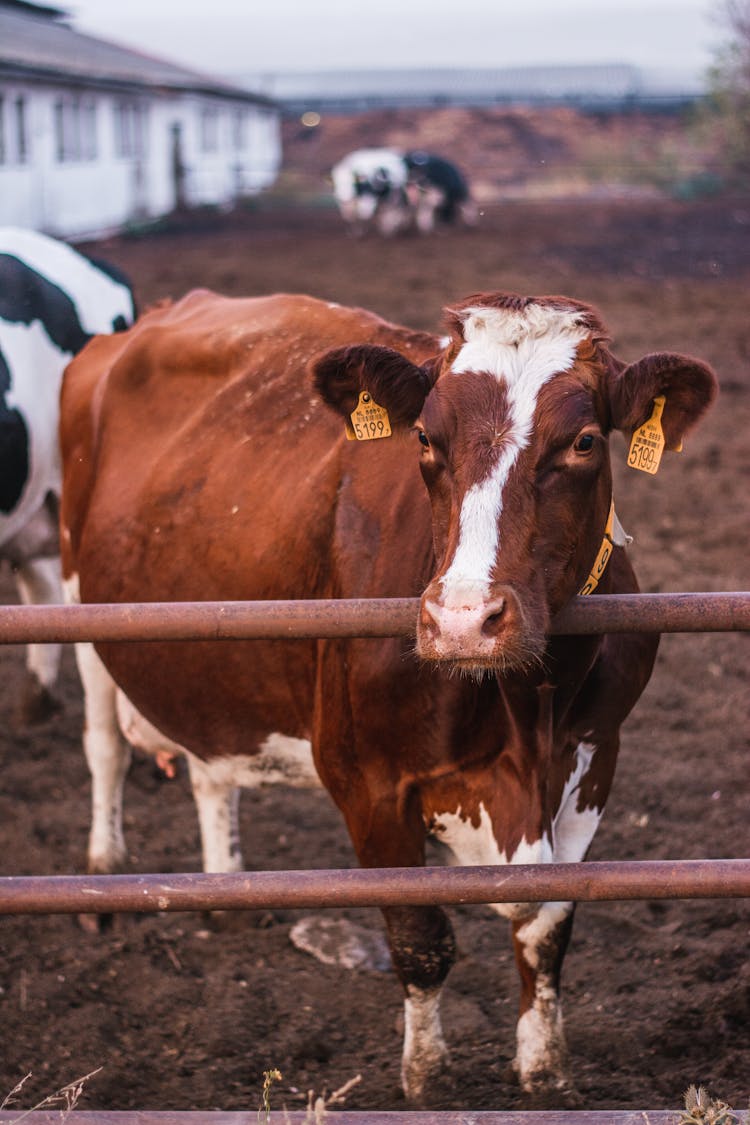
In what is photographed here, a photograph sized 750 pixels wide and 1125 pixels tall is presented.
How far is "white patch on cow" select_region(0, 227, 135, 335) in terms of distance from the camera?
5379mm

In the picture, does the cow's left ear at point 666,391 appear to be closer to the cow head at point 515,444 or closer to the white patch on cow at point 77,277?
the cow head at point 515,444

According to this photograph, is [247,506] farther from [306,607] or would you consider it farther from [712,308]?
[712,308]

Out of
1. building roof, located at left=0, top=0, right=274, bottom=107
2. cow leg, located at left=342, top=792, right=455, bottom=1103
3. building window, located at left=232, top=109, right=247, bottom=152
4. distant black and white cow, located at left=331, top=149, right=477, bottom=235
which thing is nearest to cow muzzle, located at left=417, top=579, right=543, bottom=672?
cow leg, located at left=342, top=792, right=455, bottom=1103

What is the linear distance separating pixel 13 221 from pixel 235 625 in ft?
72.0

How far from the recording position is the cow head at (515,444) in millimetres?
2258

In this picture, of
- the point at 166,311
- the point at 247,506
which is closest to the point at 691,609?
the point at 247,506

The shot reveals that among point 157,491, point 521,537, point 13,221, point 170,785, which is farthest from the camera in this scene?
point 13,221

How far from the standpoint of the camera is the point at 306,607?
2.24 m

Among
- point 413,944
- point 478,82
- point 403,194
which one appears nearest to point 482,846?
point 413,944

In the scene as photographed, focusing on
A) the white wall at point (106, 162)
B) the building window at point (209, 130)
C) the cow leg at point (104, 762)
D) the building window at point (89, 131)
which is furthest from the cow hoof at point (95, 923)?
the building window at point (209, 130)

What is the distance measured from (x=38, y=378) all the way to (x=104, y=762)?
1.61 meters

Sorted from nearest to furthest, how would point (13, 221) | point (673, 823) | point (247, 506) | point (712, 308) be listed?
point (247, 506)
point (673, 823)
point (712, 308)
point (13, 221)

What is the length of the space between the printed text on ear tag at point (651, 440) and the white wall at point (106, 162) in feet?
69.6

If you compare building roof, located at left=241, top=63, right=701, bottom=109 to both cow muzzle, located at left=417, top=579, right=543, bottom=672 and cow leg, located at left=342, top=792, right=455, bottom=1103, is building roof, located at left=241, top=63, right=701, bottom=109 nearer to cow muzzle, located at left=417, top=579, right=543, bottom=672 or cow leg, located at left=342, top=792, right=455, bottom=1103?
cow leg, located at left=342, top=792, right=455, bottom=1103
